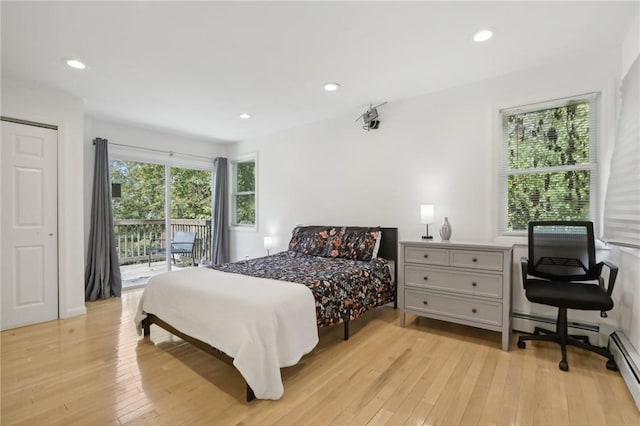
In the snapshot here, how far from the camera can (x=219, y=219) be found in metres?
5.57

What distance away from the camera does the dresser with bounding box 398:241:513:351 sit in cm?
253

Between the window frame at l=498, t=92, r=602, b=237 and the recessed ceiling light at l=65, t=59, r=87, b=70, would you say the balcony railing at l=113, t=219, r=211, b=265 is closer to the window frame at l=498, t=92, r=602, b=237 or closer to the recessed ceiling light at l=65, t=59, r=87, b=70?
the recessed ceiling light at l=65, t=59, r=87, b=70

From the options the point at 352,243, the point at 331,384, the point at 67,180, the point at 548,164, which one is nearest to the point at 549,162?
the point at 548,164

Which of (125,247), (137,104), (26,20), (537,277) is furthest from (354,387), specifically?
(125,247)

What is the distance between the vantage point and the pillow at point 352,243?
11.6 feet

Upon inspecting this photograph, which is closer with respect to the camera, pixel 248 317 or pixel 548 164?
pixel 248 317

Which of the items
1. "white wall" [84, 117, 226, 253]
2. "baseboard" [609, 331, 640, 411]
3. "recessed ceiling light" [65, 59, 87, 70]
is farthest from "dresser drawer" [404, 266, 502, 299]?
"white wall" [84, 117, 226, 253]

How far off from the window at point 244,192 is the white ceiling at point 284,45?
205 centimetres

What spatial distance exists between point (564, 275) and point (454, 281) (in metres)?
0.85

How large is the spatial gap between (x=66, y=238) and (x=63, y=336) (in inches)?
42.7

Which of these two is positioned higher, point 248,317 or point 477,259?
point 477,259

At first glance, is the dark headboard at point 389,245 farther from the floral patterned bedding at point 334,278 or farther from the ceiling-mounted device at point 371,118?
the ceiling-mounted device at point 371,118

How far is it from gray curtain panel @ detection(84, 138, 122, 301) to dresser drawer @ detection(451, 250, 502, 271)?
4332 mm

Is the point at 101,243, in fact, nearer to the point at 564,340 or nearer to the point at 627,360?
the point at 564,340
